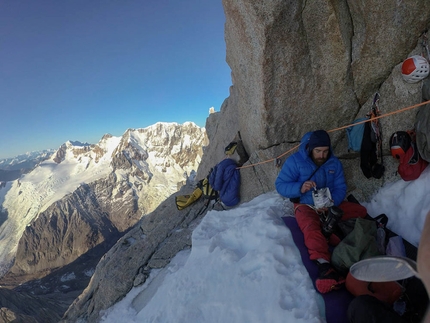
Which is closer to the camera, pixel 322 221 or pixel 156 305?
pixel 322 221

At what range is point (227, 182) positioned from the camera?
9938mm

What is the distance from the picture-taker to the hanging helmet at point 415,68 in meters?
5.49

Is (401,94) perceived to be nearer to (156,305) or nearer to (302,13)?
(302,13)

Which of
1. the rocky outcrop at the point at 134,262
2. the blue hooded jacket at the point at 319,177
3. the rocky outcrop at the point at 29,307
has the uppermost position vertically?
the blue hooded jacket at the point at 319,177

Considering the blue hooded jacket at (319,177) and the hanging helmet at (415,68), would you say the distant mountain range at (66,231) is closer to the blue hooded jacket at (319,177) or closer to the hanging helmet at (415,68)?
the blue hooded jacket at (319,177)

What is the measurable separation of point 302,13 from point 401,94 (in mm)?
3282

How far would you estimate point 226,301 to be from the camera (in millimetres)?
4270

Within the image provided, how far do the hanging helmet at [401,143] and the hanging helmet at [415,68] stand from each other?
135 cm

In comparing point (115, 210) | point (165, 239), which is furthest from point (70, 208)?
point (165, 239)

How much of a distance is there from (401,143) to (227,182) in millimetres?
5951

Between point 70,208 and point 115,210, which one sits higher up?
point 70,208

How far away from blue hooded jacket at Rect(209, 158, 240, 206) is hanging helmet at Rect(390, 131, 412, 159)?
5.51 m

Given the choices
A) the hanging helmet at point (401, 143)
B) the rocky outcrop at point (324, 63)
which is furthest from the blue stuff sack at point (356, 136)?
the hanging helmet at point (401, 143)

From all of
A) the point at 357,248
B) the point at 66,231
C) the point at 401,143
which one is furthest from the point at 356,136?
the point at 66,231
